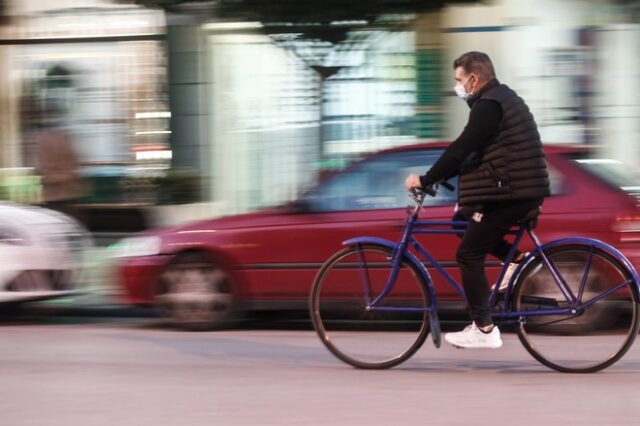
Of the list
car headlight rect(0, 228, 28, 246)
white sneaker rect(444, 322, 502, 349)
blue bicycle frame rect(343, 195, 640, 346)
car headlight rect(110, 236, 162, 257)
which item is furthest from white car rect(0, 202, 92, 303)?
white sneaker rect(444, 322, 502, 349)

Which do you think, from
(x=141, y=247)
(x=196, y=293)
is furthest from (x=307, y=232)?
(x=141, y=247)

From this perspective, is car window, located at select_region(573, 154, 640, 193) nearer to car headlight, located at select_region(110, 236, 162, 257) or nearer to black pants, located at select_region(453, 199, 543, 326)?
black pants, located at select_region(453, 199, 543, 326)

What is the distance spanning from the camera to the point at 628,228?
7461 mm

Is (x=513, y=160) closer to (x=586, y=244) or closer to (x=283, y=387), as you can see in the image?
(x=586, y=244)

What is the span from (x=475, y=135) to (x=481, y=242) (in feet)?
1.88

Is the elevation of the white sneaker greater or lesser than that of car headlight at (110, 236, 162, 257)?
lesser

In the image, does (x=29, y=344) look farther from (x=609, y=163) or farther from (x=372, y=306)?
(x=609, y=163)

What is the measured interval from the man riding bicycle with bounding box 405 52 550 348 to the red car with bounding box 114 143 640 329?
1.75 meters

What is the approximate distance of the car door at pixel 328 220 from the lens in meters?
7.80

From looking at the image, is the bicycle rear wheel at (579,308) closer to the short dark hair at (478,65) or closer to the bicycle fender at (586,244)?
the bicycle fender at (586,244)

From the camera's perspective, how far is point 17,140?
14391 mm

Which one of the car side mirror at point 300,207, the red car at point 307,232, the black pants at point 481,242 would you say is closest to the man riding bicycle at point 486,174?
the black pants at point 481,242

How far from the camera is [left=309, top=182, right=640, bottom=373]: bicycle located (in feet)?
19.2

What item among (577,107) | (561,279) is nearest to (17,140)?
(577,107)
